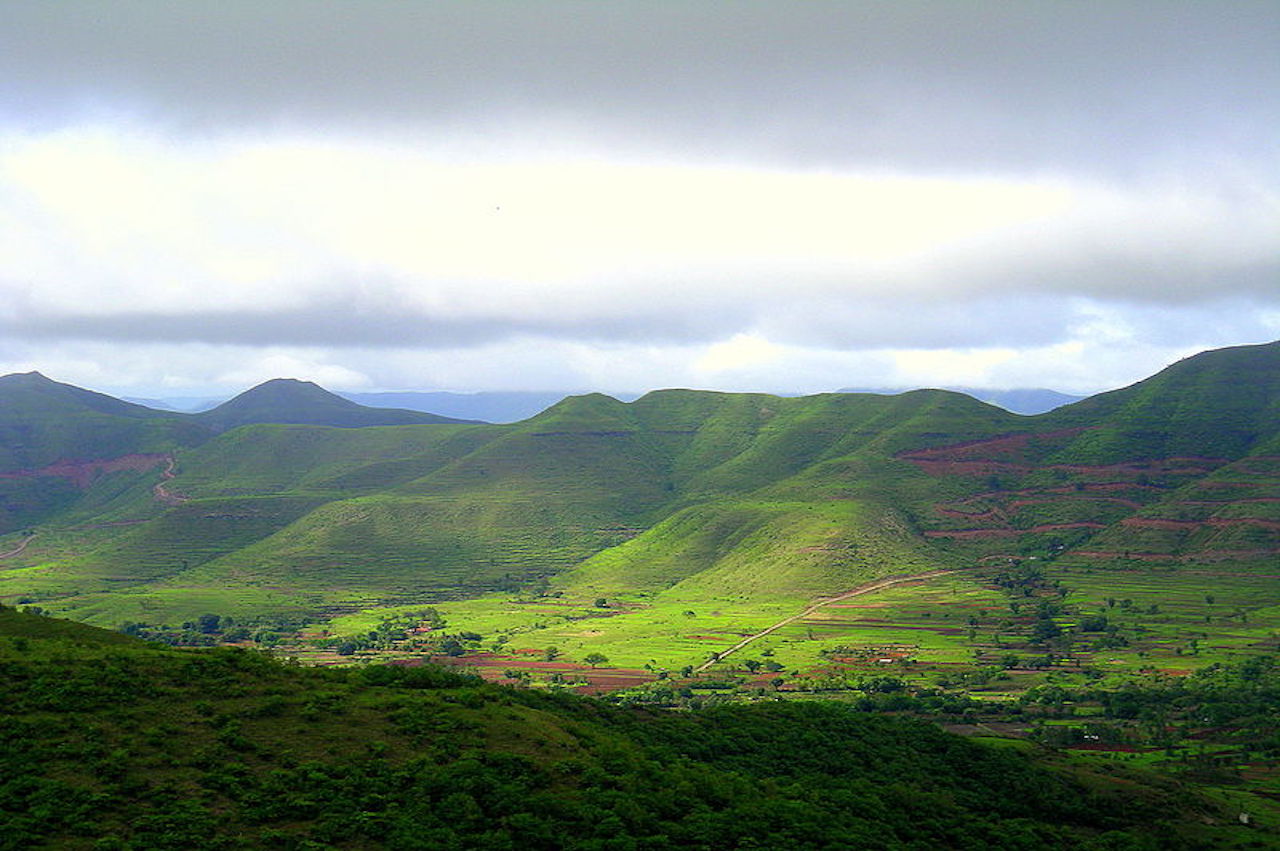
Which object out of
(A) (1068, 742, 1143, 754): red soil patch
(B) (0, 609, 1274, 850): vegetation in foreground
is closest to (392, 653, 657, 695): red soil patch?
(A) (1068, 742, 1143, 754): red soil patch

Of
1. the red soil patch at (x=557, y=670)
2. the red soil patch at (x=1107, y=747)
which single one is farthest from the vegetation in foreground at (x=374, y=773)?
the red soil patch at (x=557, y=670)

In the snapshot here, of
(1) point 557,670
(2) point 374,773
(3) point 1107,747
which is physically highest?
(2) point 374,773

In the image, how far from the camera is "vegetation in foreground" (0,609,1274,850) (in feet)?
152

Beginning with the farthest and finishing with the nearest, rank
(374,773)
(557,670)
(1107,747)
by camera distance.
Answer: (557,670)
(1107,747)
(374,773)

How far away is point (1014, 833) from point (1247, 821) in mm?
35370

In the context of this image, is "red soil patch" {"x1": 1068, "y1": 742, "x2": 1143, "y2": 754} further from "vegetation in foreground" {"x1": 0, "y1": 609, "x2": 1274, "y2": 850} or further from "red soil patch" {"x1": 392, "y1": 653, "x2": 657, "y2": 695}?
"red soil patch" {"x1": 392, "y1": 653, "x2": 657, "y2": 695}

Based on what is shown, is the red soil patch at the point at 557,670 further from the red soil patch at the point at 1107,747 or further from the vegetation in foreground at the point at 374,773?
the vegetation in foreground at the point at 374,773

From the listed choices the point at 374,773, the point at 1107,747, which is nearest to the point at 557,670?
the point at 1107,747

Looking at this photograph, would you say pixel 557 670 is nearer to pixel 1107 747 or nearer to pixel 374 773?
pixel 1107 747

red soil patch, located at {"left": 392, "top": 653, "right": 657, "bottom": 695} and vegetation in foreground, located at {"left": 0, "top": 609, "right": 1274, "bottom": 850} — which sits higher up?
vegetation in foreground, located at {"left": 0, "top": 609, "right": 1274, "bottom": 850}

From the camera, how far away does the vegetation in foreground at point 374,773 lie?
152 ft

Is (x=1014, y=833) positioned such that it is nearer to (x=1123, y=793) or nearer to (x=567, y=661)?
(x=1123, y=793)

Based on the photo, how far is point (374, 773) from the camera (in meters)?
52.5

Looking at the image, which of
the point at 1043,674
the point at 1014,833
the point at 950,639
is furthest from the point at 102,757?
the point at 950,639
